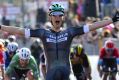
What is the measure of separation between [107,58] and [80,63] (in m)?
1.16

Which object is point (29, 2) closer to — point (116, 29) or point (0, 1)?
point (0, 1)

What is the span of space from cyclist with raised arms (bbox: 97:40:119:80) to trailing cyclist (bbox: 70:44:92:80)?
76 cm

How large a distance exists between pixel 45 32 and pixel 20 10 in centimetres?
2609

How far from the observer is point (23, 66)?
1395cm

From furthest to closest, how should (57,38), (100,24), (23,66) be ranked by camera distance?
(23,66), (57,38), (100,24)

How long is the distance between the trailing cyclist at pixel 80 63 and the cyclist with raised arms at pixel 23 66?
277 centimetres

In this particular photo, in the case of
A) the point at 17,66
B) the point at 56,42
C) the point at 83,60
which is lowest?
the point at 83,60

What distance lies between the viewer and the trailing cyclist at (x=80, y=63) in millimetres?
16938

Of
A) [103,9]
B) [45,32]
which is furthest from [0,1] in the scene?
[45,32]

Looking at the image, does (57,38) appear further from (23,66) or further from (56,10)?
(23,66)

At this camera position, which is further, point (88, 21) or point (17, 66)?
point (88, 21)

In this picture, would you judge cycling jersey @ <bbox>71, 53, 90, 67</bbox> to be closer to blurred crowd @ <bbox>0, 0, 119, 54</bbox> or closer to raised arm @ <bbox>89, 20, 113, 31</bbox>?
blurred crowd @ <bbox>0, 0, 119, 54</bbox>

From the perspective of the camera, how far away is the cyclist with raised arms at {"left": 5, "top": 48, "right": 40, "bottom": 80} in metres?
13.7

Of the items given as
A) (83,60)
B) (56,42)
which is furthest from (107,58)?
(56,42)
